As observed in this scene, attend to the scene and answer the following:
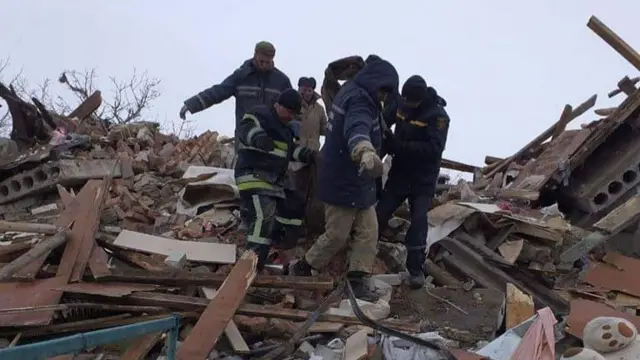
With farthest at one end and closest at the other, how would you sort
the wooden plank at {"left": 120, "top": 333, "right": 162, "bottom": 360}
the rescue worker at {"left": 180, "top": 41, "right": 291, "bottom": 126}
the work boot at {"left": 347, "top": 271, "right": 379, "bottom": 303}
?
the rescue worker at {"left": 180, "top": 41, "right": 291, "bottom": 126} → the work boot at {"left": 347, "top": 271, "right": 379, "bottom": 303} → the wooden plank at {"left": 120, "top": 333, "right": 162, "bottom": 360}

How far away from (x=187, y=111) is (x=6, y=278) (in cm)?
258

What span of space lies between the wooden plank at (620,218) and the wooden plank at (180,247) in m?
3.28

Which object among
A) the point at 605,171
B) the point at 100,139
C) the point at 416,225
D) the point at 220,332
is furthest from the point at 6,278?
the point at 605,171

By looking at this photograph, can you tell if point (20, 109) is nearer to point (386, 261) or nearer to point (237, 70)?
point (237, 70)

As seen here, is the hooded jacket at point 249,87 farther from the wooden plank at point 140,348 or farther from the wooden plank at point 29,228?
the wooden plank at point 140,348

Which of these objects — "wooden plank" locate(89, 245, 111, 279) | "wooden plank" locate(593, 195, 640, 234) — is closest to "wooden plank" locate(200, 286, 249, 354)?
"wooden plank" locate(89, 245, 111, 279)

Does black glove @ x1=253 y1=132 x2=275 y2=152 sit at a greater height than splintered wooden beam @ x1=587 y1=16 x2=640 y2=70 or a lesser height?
lesser

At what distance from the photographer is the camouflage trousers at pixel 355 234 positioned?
4.89 meters

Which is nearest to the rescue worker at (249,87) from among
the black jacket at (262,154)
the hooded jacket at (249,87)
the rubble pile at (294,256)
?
the hooded jacket at (249,87)

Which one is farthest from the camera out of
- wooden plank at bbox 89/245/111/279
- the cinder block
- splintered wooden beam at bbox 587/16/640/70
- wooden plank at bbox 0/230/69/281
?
splintered wooden beam at bbox 587/16/640/70

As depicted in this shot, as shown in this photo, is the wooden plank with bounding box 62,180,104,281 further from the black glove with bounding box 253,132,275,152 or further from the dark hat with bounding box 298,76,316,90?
the dark hat with bounding box 298,76,316,90

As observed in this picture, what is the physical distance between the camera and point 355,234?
4969mm

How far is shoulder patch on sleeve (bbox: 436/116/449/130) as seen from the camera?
523cm

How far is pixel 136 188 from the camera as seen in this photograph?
7.20 meters
